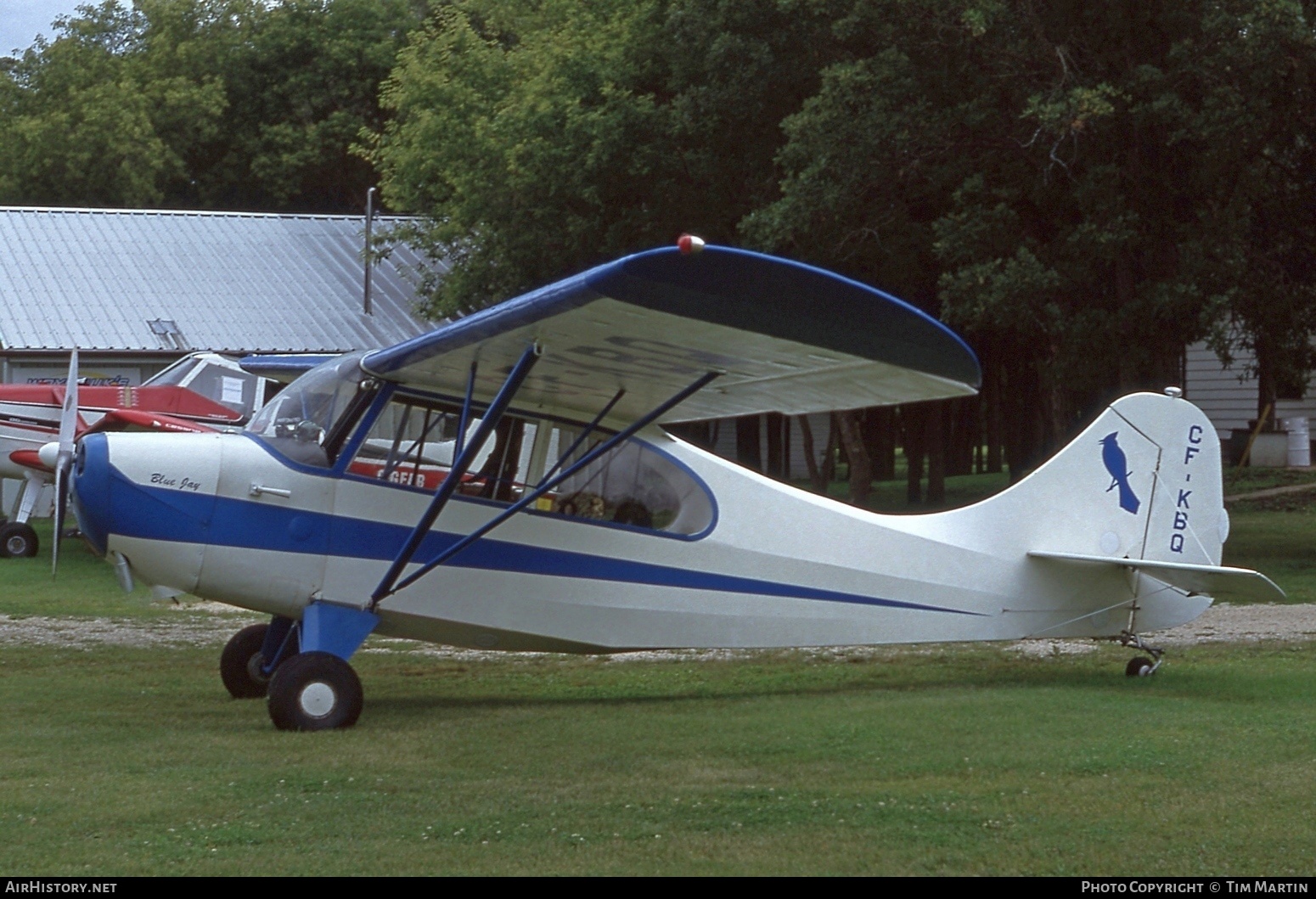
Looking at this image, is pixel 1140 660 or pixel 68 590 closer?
pixel 1140 660

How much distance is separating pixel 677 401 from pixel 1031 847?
4.19 m

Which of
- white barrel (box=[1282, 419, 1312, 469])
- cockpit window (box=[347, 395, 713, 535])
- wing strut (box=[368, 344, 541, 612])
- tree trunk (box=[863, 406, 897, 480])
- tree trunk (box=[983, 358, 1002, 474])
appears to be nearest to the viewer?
wing strut (box=[368, 344, 541, 612])

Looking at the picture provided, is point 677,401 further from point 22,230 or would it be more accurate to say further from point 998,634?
point 22,230

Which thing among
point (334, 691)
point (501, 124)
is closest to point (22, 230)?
point (501, 124)

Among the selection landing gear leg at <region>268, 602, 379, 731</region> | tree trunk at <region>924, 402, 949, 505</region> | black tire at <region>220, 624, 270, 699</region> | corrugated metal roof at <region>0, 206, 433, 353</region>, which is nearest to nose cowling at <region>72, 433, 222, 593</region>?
landing gear leg at <region>268, 602, 379, 731</region>

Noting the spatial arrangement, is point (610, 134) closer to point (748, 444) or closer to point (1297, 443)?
point (748, 444)

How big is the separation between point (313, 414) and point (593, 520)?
2016 millimetres

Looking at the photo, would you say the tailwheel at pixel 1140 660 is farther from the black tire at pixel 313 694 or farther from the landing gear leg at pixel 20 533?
the landing gear leg at pixel 20 533

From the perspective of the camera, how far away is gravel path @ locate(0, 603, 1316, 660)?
13742 mm

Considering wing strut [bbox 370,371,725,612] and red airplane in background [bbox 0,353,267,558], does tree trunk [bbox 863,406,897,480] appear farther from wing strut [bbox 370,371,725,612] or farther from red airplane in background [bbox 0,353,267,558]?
wing strut [bbox 370,371,725,612]

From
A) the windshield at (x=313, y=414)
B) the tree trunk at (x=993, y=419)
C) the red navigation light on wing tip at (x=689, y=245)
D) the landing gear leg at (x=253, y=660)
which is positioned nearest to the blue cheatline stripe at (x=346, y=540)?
the windshield at (x=313, y=414)

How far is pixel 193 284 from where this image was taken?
35.1m

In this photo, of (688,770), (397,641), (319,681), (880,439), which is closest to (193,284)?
(880,439)

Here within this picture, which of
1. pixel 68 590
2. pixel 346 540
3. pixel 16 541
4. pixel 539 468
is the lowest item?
pixel 68 590
